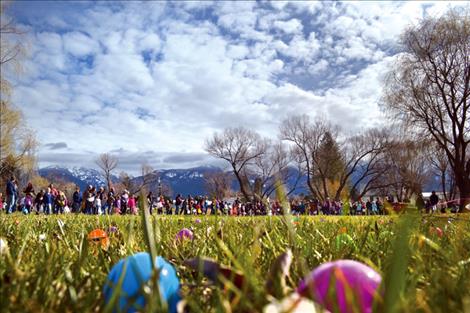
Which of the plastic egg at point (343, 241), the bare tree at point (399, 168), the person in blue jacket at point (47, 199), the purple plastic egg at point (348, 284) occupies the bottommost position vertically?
the plastic egg at point (343, 241)

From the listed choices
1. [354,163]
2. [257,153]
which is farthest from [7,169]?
[354,163]

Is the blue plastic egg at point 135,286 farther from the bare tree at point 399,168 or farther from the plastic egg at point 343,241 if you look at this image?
the bare tree at point 399,168

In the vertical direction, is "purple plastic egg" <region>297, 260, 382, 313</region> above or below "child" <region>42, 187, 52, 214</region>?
below

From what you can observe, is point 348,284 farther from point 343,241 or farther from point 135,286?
point 343,241

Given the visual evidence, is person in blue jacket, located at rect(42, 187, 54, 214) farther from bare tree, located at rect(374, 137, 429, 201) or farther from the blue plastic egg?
bare tree, located at rect(374, 137, 429, 201)

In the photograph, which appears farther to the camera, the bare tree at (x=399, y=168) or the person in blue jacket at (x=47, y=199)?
the bare tree at (x=399, y=168)

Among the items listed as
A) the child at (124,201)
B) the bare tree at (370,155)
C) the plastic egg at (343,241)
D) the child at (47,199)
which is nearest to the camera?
the plastic egg at (343,241)

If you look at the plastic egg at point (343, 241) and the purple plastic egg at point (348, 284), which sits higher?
the purple plastic egg at point (348, 284)

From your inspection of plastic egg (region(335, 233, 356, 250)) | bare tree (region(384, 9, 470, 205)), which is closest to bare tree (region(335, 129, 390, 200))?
bare tree (region(384, 9, 470, 205))

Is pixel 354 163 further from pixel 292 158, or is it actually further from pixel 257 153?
pixel 257 153

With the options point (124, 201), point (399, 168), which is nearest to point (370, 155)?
point (399, 168)

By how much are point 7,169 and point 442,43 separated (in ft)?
118

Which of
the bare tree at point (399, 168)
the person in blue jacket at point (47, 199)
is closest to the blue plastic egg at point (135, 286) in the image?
the person in blue jacket at point (47, 199)

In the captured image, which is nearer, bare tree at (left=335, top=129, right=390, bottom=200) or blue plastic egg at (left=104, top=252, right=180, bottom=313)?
blue plastic egg at (left=104, top=252, right=180, bottom=313)
